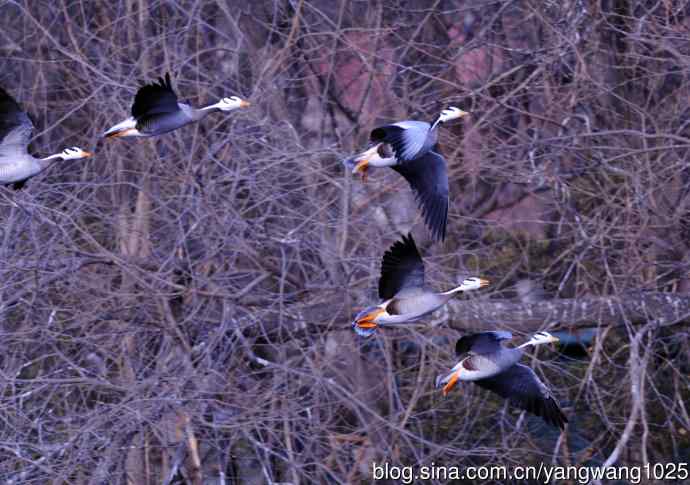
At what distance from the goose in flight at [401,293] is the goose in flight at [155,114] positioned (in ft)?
3.72

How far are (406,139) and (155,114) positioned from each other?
3.77 ft

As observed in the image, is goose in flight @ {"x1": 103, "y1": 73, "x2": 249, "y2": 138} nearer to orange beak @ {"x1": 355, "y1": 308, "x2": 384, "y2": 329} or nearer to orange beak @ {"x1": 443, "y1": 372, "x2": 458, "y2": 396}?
orange beak @ {"x1": 355, "y1": 308, "x2": 384, "y2": 329}

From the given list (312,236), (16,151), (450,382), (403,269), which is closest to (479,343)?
(450,382)

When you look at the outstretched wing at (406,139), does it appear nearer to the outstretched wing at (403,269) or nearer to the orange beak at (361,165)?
the orange beak at (361,165)

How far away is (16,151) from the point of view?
19.5ft

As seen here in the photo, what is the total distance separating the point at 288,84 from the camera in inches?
318

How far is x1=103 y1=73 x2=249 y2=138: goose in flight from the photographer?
5.64m

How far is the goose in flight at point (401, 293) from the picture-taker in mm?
5668

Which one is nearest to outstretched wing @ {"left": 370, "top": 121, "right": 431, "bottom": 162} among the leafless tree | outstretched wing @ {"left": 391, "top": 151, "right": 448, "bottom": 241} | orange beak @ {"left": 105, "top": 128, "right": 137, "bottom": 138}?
outstretched wing @ {"left": 391, "top": 151, "right": 448, "bottom": 241}

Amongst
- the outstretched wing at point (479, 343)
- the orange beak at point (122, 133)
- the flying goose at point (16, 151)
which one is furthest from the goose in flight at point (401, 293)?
the flying goose at point (16, 151)

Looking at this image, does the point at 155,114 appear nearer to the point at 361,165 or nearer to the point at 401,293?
the point at 361,165

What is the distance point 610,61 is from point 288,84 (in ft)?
6.76

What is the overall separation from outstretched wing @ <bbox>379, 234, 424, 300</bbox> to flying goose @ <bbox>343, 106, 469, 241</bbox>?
26 cm

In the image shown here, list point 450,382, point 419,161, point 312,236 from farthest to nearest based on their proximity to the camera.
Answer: point 312,236
point 419,161
point 450,382
